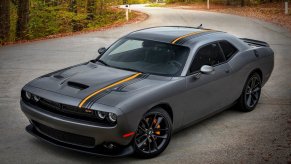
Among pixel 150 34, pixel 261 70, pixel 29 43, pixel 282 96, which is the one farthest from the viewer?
pixel 29 43

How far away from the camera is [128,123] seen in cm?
594

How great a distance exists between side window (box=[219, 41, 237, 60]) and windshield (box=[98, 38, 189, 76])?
0.95 meters

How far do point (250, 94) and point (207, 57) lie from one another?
4.95 ft

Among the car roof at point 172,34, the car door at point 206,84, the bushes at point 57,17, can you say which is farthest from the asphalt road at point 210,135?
the bushes at point 57,17

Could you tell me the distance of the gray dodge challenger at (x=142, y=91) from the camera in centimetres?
599

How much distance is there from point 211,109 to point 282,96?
279 centimetres

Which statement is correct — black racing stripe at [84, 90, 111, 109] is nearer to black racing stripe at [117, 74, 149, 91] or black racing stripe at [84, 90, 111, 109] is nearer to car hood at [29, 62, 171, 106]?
car hood at [29, 62, 171, 106]

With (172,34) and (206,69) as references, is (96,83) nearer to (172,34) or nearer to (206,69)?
(206,69)

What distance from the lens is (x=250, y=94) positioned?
867 cm

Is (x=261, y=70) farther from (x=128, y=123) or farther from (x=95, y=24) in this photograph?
(x=95, y=24)

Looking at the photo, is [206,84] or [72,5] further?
[72,5]

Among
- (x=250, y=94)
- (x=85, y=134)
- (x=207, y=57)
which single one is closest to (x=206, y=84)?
(x=207, y=57)

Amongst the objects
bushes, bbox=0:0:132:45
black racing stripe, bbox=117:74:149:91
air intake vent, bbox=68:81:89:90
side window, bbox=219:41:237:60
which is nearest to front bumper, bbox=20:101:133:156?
air intake vent, bbox=68:81:89:90

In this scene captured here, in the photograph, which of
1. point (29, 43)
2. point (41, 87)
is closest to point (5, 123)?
point (41, 87)
